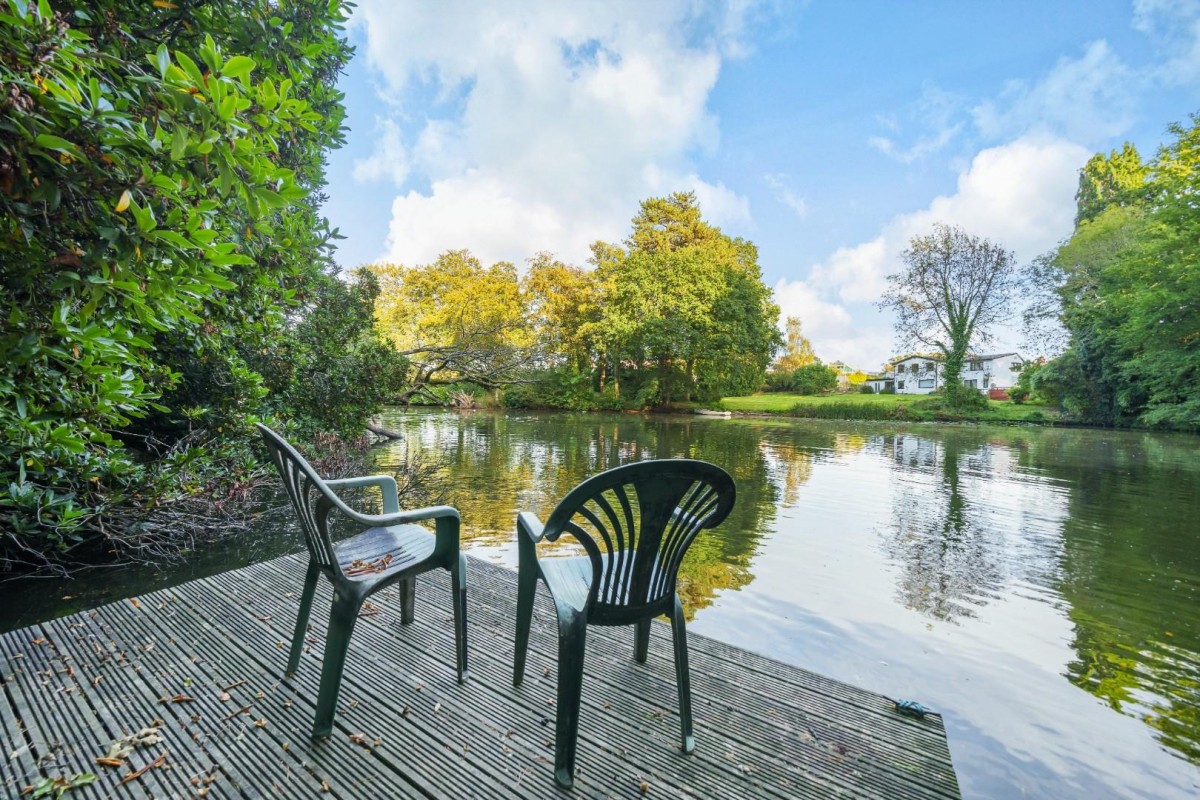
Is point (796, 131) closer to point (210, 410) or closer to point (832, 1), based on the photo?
point (832, 1)

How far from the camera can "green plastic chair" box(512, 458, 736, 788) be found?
1371 millimetres

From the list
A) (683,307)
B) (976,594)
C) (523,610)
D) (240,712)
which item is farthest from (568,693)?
(683,307)

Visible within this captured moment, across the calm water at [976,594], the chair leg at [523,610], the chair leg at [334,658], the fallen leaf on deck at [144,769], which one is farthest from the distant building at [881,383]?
the fallen leaf on deck at [144,769]

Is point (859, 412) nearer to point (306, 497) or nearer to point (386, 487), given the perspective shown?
point (386, 487)

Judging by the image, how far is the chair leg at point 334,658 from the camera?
58.9 inches

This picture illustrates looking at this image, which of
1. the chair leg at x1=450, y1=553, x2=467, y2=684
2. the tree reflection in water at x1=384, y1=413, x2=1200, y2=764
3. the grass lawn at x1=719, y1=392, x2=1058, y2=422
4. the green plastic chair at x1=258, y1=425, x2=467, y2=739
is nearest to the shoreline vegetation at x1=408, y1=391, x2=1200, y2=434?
the grass lawn at x1=719, y1=392, x2=1058, y2=422

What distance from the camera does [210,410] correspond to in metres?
4.39

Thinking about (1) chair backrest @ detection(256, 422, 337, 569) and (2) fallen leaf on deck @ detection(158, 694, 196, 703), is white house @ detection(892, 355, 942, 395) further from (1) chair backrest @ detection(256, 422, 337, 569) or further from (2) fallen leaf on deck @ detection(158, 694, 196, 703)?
(2) fallen leaf on deck @ detection(158, 694, 196, 703)

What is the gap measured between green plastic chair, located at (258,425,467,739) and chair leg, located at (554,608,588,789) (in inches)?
24.3

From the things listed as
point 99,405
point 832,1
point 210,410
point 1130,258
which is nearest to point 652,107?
point 832,1

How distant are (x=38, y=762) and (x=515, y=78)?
64.2 feet

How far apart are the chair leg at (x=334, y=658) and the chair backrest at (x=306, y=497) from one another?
0.46 ft

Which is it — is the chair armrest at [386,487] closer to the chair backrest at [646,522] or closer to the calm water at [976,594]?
the chair backrest at [646,522]

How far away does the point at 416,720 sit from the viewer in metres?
1.67
